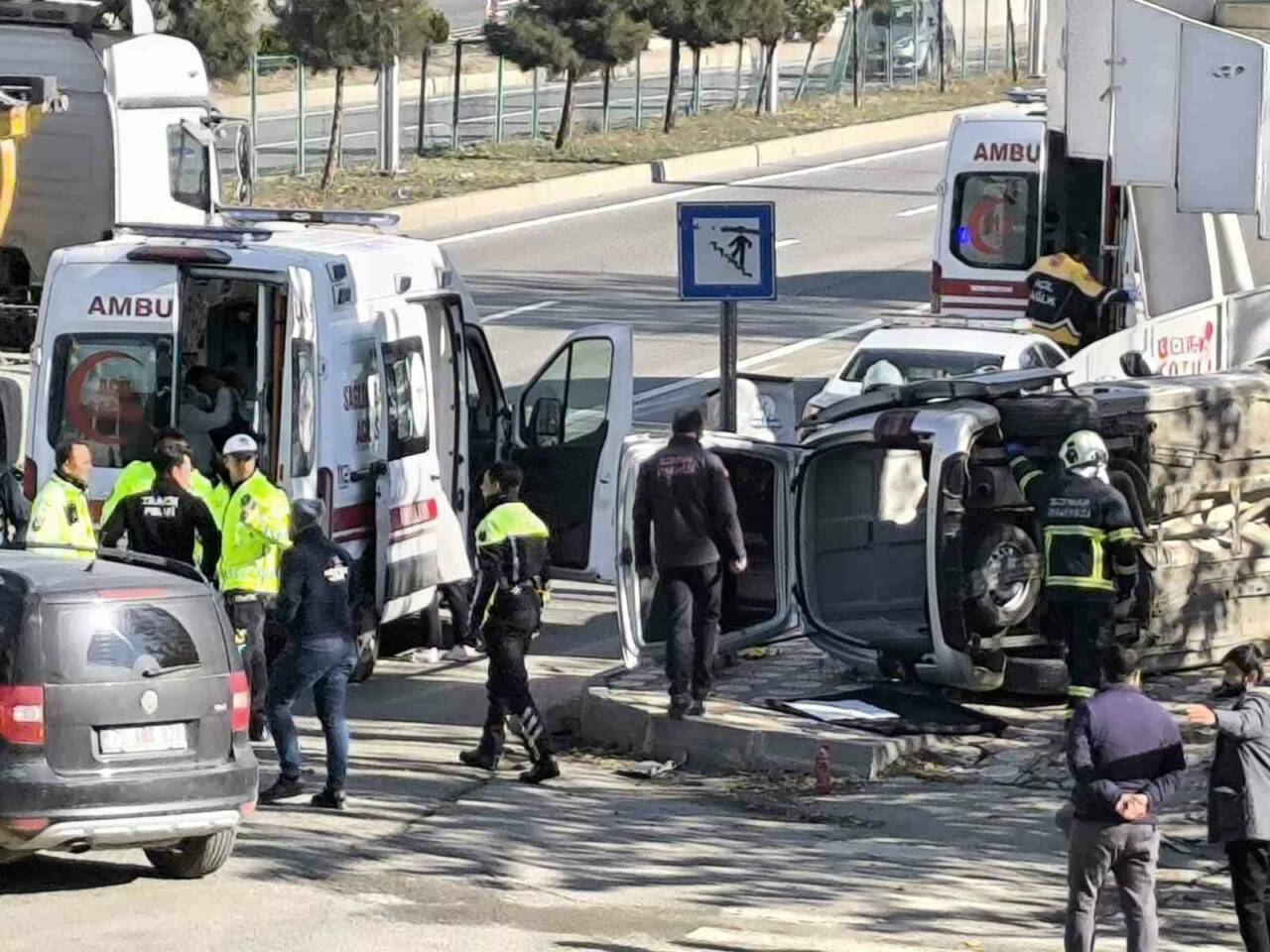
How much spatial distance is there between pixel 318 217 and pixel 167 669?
607 centimetres

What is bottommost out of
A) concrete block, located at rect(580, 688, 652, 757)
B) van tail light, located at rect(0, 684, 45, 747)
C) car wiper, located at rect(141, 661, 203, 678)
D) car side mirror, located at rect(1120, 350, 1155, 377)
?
concrete block, located at rect(580, 688, 652, 757)

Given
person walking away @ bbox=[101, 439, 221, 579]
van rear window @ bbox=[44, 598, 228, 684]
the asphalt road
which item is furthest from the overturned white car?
the asphalt road

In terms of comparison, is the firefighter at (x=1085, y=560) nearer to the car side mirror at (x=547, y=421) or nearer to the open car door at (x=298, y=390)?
the car side mirror at (x=547, y=421)

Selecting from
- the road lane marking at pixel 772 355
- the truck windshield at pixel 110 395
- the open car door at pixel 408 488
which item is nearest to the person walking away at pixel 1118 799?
the open car door at pixel 408 488

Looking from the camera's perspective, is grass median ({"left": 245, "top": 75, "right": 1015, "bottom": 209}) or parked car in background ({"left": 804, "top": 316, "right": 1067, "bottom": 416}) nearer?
parked car in background ({"left": 804, "top": 316, "right": 1067, "bottom": 416})

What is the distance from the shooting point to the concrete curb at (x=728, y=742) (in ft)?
42.5

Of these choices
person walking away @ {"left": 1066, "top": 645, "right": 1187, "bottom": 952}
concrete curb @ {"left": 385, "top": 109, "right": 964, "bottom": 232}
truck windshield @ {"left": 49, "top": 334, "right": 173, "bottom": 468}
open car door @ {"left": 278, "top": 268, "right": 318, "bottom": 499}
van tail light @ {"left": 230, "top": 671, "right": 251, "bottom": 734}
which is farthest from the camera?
concrete curb @ {"left": 385, "top": 109, "right": 964, "bottom": 232}

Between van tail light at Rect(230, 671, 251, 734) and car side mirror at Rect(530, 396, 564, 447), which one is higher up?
car side mirror at Rect(530, 396, 564, 447)

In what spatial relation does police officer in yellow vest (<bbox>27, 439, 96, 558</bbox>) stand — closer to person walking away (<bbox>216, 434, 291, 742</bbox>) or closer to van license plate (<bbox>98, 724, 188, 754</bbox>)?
person walking away (<bbox>216, 434, 291, 742</bbox>)

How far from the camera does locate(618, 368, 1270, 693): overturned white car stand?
1378 cm

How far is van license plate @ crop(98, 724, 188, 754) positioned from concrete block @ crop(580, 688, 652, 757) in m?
3.52

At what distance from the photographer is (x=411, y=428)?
1518 centimetres

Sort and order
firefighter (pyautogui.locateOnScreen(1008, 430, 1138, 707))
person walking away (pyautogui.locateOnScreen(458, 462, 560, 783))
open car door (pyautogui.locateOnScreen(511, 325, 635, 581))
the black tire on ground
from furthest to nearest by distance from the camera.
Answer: open car door (pyautogui.locateOnScreen(511, 325, 635, 581)) < the black tire on ground < firefighter (pyautogui.locateOnScreen(1008, 430, 1138, 707)) < person walking away (pyautogui.locateOnScreen(458, 462, 560, 783))

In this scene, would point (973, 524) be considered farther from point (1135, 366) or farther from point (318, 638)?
point (318, 638)
